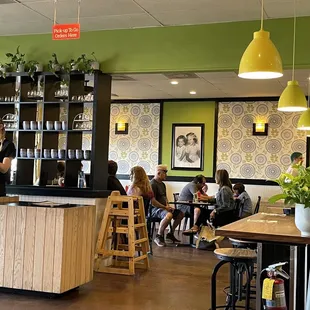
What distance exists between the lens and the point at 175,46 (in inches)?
229

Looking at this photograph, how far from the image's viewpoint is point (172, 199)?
1047 centimetres

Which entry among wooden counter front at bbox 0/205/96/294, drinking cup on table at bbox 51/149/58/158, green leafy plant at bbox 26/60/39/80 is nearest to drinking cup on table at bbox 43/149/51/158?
drinking cup on table at bbox 51/149/58/158

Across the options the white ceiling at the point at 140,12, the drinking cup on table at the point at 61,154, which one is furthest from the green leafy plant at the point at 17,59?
the drinking cup on table at the point at 61,154

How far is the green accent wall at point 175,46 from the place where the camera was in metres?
5.37

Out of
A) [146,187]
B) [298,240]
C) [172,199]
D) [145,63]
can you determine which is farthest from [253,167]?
[298,240]

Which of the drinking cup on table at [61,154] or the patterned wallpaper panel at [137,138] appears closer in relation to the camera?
the drinking cup on table at [61,154]

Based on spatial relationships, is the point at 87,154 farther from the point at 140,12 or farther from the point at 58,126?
the point at 140,12

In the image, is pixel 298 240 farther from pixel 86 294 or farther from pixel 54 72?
pixel 54 72

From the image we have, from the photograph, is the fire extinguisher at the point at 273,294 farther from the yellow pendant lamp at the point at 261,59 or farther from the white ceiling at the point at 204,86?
the white ceiling at the point at 204,86

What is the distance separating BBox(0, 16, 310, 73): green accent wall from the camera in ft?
17.6

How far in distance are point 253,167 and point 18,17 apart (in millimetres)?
5909

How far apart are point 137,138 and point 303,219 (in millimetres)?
8109

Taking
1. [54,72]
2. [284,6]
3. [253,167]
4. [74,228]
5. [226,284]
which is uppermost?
[284,6]

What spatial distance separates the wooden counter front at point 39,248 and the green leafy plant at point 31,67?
232cm
